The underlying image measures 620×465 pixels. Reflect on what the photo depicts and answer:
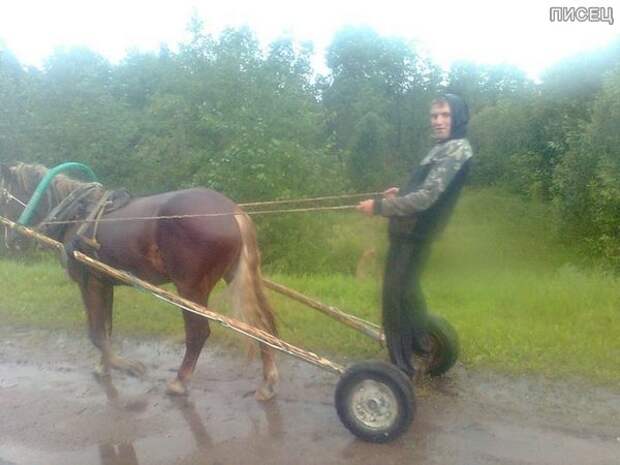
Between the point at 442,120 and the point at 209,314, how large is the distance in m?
2.05

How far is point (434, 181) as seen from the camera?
13.0ft

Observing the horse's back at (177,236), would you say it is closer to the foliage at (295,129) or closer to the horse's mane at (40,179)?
the horse's mane at (40,179)

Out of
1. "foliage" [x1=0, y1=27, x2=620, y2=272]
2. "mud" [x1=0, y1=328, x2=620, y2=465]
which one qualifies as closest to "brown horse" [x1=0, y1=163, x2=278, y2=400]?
"mud" [x1=0, y1=328, x2=620, y2=465]

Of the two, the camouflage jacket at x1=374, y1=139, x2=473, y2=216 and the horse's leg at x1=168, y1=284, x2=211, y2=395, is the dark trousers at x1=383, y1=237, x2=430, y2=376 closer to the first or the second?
the camouflage jacket at x1=374, y1=139, x2=473, y2=216

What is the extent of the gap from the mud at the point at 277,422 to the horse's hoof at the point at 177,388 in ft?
0.27

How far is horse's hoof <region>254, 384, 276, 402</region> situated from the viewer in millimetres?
4836

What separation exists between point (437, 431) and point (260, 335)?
1315 mm

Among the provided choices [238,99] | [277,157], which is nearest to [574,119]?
[277,157]

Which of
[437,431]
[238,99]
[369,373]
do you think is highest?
[238,99]

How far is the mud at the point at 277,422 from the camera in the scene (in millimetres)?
3916

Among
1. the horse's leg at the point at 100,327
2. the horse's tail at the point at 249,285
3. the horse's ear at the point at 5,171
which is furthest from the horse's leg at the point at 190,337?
the horse's ear at the point at 5,171

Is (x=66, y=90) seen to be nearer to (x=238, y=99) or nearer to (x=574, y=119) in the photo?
(x=238, y=99)

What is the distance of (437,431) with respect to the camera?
13.7ft

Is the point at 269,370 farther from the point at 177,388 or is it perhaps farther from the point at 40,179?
the point at 40,179
